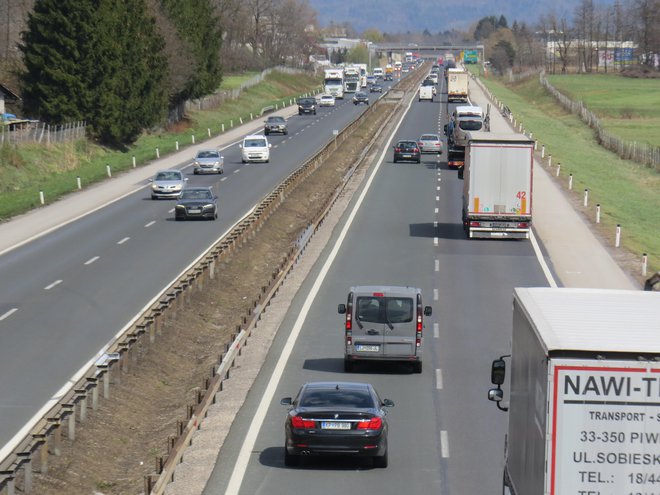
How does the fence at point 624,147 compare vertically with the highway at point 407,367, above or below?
below

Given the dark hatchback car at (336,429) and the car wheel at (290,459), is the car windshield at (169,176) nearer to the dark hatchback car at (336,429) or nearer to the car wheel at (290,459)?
the car wheel at (290,459)

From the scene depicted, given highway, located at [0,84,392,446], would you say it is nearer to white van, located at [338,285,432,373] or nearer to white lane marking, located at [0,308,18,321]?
white lane marking, located at [0,308,18,321]

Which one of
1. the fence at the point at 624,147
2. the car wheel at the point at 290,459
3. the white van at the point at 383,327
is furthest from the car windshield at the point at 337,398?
the fence at the point at 624,147

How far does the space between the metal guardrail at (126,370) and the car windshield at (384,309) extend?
9.05 feet

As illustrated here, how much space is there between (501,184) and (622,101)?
104577mm

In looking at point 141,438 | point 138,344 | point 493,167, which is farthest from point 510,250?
point 141,438

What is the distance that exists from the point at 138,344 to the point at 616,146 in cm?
7158

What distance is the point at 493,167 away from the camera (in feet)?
152

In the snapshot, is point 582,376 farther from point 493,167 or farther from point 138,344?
point 493,167

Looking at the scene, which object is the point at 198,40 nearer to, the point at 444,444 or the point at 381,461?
the point at 444,444

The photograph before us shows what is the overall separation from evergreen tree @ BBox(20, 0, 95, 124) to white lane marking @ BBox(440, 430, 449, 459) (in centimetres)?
5941

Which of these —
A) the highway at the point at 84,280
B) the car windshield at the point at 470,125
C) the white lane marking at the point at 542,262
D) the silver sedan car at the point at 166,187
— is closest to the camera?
the highway at the point at 84,280

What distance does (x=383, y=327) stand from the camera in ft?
87.0

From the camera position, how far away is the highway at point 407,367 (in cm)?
1925
